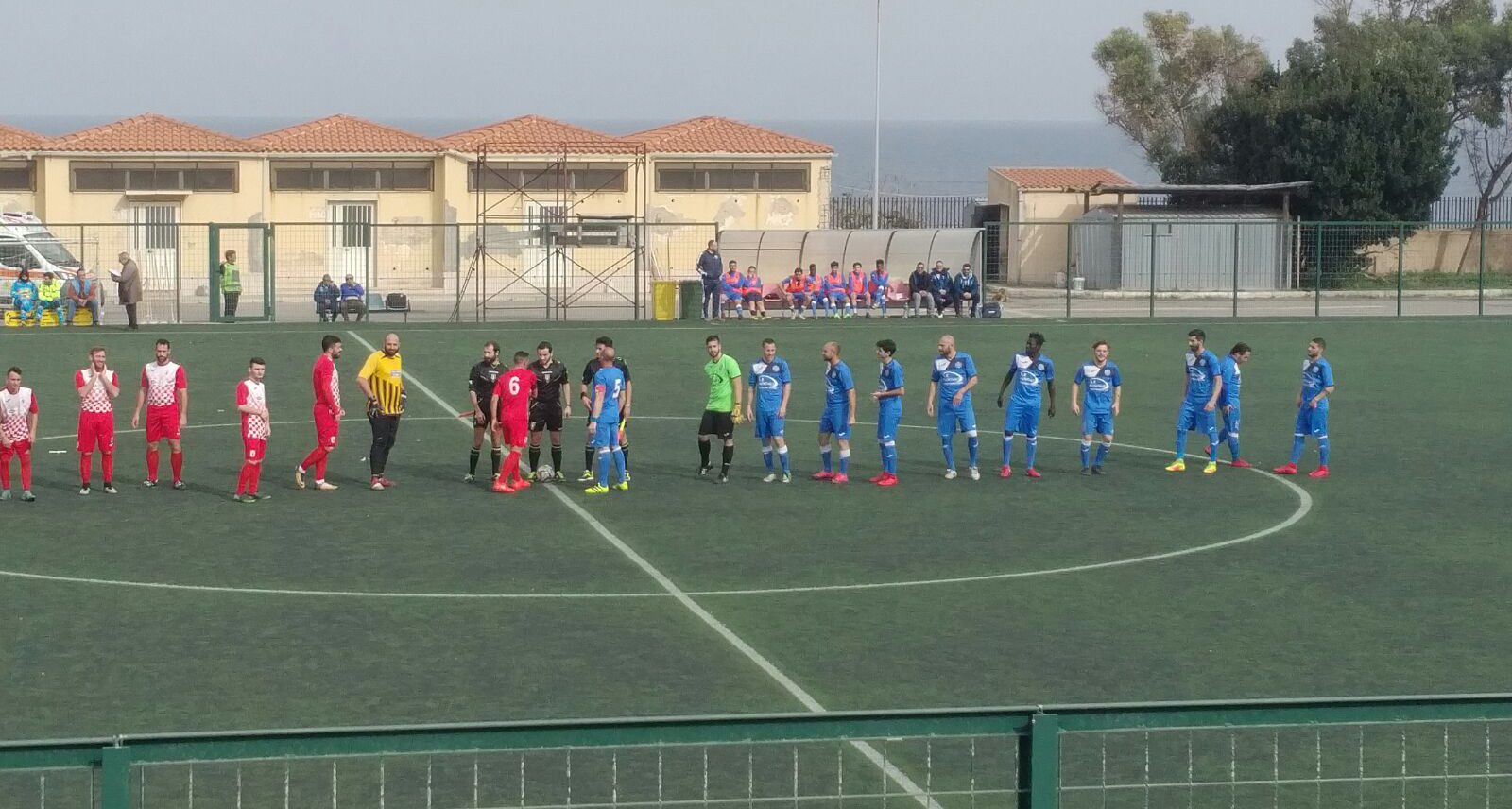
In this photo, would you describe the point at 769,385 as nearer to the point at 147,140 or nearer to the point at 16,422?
the point at 16,422

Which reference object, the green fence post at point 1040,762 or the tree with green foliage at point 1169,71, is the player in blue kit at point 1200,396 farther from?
the tree with green foliage at point 1169,71

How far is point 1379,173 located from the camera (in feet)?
204

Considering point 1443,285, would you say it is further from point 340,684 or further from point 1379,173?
point 340,684

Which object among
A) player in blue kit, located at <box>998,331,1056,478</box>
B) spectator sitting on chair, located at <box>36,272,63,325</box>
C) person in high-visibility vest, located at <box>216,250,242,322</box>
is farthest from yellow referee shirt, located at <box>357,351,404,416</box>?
person in high-visibility vest, located at <box>216,250,242,322</box>

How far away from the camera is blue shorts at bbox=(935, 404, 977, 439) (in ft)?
Answer: 76.8

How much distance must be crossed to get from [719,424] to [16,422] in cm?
781

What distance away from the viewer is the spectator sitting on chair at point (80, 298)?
42094 millimetres

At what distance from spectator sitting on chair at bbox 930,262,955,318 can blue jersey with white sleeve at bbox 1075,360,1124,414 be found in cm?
2326

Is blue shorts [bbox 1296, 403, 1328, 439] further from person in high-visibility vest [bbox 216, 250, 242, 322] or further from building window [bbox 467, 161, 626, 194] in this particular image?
building window [bbox 467, 161, 626, 194]

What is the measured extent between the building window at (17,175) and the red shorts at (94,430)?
36.8 meters

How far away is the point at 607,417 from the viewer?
2222 centimetres

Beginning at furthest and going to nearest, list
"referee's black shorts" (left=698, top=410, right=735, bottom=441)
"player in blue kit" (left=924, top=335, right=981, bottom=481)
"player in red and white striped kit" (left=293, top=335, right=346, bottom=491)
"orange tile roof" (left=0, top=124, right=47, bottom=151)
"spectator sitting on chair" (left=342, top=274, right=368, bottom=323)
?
"orange tile roof" (left=0, top=124, right=47, bottom=151)
"spectator sitting on chair" (left=342, top=274, right=368, bottom=323)
"referee's black shorts" (left=698, top=410, right=735, bottom=441)
"player in blue kit" (left=924, top=335, right=981, bottom=481)
"player in red and white striped kit" (left=293, top=335, right=346, bottom=491)

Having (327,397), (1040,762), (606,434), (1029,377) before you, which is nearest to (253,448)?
(327,397)

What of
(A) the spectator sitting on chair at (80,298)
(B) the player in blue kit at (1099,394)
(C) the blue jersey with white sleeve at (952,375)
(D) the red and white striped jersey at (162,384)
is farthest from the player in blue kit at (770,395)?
(A) the spectator sitting on chair at (80,298)
